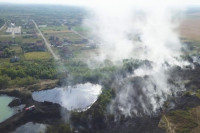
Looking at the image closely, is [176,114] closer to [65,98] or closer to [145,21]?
[65,98]

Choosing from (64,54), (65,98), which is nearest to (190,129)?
(65,98)

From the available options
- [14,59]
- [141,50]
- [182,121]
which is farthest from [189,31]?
[182,121]

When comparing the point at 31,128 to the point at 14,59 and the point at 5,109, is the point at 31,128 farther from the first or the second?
the point at 14,59

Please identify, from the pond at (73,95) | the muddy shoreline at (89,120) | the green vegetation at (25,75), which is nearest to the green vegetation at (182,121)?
the muddy shoreline at (89,120)

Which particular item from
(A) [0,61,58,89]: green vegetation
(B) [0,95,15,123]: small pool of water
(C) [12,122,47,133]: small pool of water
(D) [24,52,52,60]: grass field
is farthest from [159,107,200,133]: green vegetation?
(D) [24,52,52,60]: grass field

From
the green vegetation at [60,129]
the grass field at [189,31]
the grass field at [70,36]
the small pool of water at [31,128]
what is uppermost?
the grass field at [189,31]

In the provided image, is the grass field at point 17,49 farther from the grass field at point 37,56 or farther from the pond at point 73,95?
the pond at point 73,95

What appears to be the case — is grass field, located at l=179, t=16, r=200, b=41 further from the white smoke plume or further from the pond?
the pond
